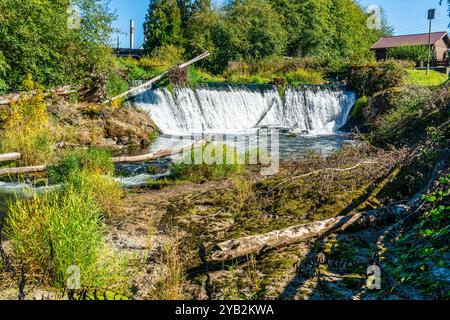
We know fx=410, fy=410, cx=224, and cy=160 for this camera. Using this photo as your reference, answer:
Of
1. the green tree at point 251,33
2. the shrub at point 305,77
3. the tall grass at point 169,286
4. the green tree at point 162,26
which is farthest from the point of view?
the green tree at point 162,26

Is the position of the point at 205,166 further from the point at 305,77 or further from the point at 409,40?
the point at 409,40

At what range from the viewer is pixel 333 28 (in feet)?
156

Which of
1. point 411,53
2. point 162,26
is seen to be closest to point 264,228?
point 162,26

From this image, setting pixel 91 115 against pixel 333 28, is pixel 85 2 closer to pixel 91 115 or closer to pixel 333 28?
pixel 91 115

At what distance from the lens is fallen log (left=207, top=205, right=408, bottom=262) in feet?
15.1

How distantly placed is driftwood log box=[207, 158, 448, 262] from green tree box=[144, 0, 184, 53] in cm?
3723

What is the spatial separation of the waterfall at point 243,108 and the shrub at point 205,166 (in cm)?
942

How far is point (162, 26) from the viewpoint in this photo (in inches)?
1623

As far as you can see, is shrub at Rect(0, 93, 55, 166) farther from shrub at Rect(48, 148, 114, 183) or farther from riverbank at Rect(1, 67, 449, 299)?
riverbank at Rect(1, 67, 449, 299)

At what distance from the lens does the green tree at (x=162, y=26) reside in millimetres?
40769

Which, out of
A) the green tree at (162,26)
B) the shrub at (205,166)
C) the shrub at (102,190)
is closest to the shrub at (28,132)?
the shrub at (102,190)

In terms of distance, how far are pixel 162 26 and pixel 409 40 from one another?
2961 centimetres

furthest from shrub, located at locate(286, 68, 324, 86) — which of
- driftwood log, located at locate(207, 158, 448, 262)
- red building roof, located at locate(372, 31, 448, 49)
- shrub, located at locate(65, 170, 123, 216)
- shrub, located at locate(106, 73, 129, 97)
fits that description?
red building roof, located at locate(372, 31, 448, 49)

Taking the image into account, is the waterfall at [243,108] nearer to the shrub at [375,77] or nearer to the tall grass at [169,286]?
the shrub at [375,77]
